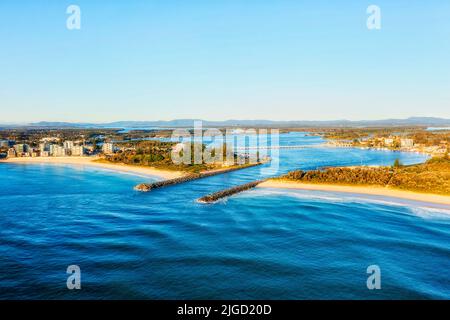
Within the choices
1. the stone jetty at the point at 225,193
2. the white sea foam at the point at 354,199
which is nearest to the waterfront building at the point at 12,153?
the stone jetty at the point at 225,193

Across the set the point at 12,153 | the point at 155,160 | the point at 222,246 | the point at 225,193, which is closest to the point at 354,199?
the point at 225,193

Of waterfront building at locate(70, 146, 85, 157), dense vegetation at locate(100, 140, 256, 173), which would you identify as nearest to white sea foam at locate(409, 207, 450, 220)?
dense vegetation at locate(100, 140, 256, 173)

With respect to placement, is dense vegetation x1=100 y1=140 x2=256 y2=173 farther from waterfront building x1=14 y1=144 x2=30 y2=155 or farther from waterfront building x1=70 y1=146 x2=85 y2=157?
waterfront building x1=14 y1=144 x2=30 y2=155

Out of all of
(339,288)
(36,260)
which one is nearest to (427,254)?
(339,288)

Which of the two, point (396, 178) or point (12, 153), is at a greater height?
point (12, 153)

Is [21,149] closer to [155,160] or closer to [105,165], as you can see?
[105,165]

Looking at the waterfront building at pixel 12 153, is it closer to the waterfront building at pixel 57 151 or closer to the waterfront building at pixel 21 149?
the waterfront building at pixel 21 149
